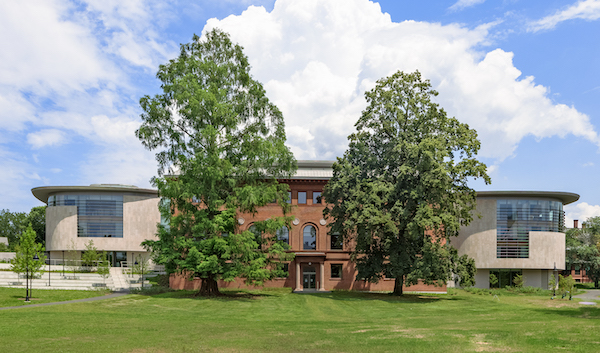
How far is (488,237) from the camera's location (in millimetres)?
62406

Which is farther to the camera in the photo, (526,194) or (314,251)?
(526,194)

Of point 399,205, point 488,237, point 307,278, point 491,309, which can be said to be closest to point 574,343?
point 491,309

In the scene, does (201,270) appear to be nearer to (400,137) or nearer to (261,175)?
(261,175)

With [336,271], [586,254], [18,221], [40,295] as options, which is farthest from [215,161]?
[18,221]

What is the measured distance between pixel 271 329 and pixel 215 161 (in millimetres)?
17708

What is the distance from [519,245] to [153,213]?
50.6 meters

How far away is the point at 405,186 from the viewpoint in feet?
132

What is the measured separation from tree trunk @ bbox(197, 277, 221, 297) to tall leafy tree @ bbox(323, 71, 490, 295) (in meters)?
11.1

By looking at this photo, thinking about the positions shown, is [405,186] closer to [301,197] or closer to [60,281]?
[301,197]

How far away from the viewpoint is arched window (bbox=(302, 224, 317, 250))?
50.7 meters

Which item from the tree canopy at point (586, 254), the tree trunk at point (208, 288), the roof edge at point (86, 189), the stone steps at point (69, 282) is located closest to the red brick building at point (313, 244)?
the tree trunk at point (208, 288)

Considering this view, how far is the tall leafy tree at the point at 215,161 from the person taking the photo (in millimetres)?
35688

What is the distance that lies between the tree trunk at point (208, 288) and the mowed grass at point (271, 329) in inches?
195

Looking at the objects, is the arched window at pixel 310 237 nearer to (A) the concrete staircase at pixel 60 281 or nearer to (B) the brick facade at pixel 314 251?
(B) the brick facade at pixel 314 251
